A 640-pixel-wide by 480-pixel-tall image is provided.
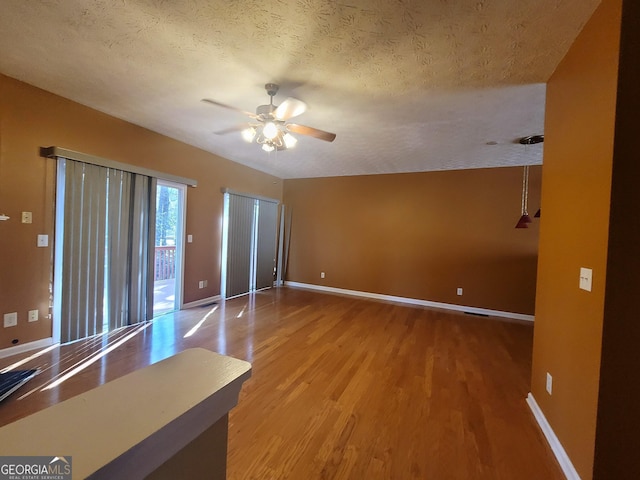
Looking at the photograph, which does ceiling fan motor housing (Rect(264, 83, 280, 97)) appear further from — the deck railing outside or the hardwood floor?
the deck railing outside

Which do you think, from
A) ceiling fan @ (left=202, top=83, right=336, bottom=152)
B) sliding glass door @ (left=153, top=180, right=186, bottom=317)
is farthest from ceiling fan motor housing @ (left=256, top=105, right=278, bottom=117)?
sliding glass door @ (left=153, top=180, right=186, bottom=317)

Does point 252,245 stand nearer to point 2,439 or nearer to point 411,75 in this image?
point 411,75

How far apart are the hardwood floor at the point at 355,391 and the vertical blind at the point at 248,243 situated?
1111mm

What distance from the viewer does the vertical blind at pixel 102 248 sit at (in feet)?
9.27

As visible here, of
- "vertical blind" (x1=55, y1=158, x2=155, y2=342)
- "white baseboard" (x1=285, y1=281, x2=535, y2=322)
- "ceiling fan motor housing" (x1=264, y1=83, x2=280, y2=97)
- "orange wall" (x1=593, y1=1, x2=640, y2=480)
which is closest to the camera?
"orange wall" (x1=593, y1=1, x2=640, y2=480)

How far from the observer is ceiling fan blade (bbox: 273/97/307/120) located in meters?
2.13

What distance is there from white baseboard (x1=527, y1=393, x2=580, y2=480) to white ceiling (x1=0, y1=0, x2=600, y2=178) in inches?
96.3

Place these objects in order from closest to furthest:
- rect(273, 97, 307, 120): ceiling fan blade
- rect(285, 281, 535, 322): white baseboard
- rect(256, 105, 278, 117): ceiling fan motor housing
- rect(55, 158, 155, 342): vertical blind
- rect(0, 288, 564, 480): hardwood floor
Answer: rect(0, 288, 564, 480): hardwood floor, rect(273, 97, 307, 120): ceiling fan blade, rect(256, 105, 278, 117): ceiling fan motor housing, rect(55, 158, 155, 342): vertical blind, rect(285, 281, 535, 322): white baseboard

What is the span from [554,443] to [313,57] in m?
2.95

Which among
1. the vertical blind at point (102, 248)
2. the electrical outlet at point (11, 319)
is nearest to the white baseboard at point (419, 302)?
the vertical blind at point (102, 248)

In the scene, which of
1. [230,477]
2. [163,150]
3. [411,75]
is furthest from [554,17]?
[163,150]

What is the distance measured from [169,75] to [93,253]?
2095mm

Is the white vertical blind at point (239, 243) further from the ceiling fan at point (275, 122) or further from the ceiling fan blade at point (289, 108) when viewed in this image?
the ceiling fan blade at point (289, 108)

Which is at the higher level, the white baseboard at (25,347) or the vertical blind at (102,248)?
the vertical blind at (102,248)
